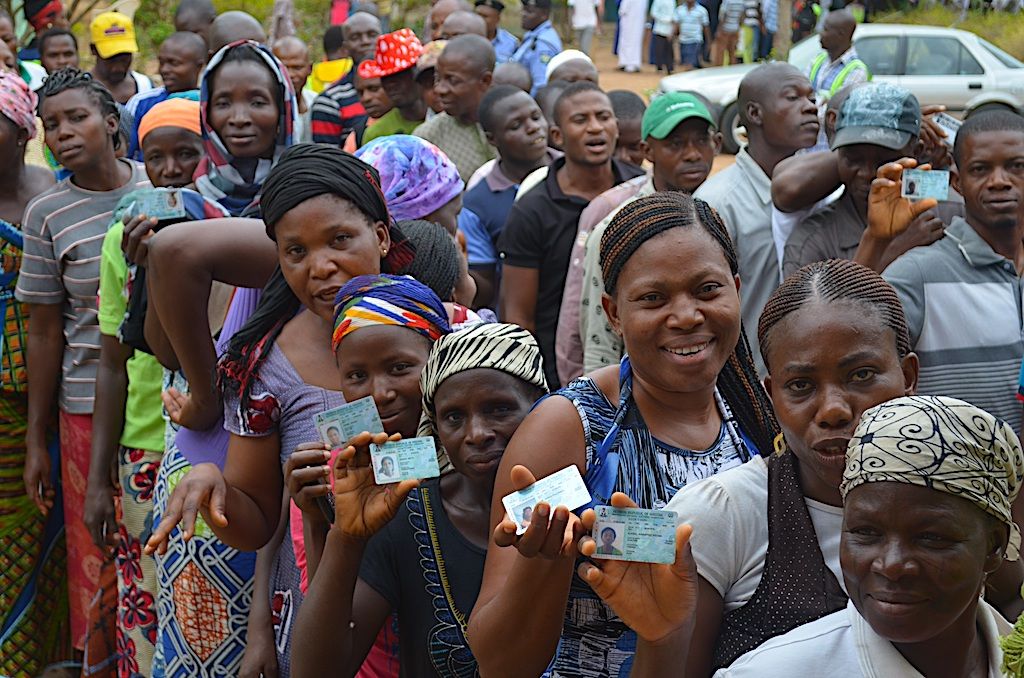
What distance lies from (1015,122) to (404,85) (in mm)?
4382

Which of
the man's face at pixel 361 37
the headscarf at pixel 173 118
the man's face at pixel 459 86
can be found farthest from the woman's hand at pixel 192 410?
the man's face at pixel 361 37

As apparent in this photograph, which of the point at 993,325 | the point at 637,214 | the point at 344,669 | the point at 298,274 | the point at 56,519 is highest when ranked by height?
the point at 637,214

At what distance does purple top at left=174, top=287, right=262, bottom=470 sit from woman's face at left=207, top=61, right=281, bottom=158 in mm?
1029

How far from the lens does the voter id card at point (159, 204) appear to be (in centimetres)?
376

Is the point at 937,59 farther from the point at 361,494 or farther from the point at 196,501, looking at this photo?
the point at 361,494

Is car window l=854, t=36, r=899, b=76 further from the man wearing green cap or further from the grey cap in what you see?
the grey cap

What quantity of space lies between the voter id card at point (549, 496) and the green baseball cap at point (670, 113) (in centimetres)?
357

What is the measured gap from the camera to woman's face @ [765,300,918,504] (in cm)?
226

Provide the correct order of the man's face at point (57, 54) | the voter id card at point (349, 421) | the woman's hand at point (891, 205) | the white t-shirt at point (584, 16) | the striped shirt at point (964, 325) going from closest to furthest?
the voter id card at point (349, 421) < the striped shirt at point (964, 325) < the woman's hand at point (891, 205) < the man's face at point (57, 54) < the white t-shirt at point (584, 16)

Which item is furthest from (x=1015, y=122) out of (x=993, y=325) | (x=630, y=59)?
(x=630, y=59)

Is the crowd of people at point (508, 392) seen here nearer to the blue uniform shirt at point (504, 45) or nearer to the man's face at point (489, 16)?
the blue uniform shirt at point (504, 45)

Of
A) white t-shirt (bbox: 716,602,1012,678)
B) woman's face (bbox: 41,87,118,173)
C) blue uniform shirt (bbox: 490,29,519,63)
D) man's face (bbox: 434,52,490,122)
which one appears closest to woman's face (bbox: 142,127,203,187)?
woman's face (bbox: 41,87,118,173)

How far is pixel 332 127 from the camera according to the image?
8438 mm

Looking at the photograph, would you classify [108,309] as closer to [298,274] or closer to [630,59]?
[298,274]
